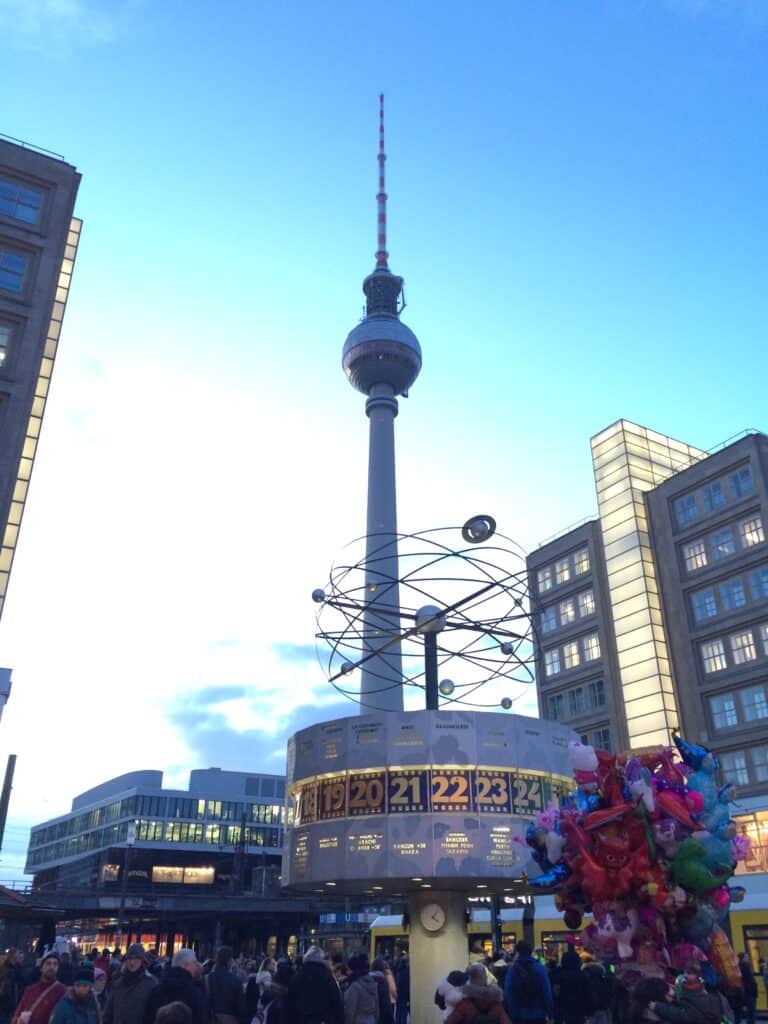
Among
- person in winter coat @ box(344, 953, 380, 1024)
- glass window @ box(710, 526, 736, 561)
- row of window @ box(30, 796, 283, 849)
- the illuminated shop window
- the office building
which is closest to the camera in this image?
person in winter coat @ box(344, 953, 380, 1024)

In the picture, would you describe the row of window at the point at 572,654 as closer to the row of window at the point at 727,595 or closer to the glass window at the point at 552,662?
the glass window at the point at 552,662

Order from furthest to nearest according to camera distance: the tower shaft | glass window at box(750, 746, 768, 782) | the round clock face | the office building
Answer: the tower shaft
glass window at box(750, 746, 768, 782)
the office building
the round clock face

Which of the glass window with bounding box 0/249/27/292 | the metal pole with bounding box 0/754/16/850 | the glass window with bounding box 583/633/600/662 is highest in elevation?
the glass window with bounding box 0/249/27/292

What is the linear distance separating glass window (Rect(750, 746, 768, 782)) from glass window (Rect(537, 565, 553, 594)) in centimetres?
2138

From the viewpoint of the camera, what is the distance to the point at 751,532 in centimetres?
5022

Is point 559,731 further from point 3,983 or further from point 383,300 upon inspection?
point 383,300

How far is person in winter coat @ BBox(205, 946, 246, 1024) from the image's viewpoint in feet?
36.4

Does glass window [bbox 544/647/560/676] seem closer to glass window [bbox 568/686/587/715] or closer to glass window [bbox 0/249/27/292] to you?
glass window [bbox 568/686/587/715]

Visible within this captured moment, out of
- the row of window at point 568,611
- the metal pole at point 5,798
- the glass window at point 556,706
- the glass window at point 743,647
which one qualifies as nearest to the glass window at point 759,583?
the glass window at point 743,647

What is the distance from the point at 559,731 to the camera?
80.8 ft

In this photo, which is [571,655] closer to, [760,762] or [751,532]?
[751,532]

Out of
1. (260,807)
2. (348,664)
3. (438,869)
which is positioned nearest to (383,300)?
(260,807)

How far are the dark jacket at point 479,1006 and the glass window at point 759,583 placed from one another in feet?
150

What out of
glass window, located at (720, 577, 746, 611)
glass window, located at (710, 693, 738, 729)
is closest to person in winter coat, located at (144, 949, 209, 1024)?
glass window, located at (710, 693, 738, 729)
